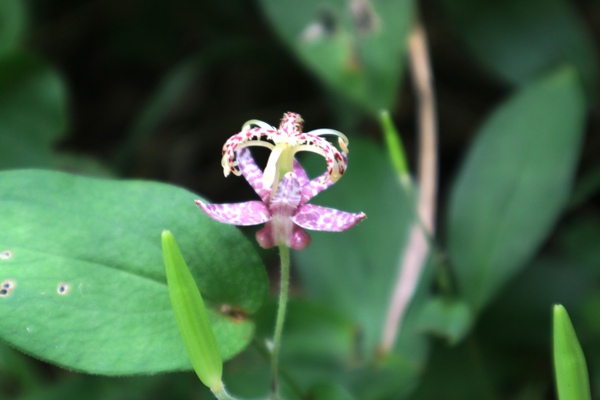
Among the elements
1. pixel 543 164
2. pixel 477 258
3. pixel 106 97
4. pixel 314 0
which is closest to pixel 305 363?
pixel 477 258

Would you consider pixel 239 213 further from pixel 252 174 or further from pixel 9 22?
pixel 9 22

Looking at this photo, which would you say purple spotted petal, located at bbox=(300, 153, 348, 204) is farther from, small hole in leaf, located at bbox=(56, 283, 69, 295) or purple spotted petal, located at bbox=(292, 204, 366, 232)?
small hole in leaf, located at bbox=(56, 283, 69, 295)

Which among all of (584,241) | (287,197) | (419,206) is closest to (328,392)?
(287,197)

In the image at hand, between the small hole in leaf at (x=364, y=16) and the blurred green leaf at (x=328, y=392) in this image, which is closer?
the blurred green leaf at (x=328, y=392)

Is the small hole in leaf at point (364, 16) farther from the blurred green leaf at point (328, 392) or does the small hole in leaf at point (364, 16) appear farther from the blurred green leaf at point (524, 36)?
the blurred green leaf at point (328, 392)

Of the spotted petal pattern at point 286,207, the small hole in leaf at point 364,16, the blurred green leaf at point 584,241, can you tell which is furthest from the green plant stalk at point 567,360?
the small hole in leaf at point 364,16

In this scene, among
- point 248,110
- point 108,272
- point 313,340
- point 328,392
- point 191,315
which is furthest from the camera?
point 248,110

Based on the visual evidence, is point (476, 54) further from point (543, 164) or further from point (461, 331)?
point (461, 331)

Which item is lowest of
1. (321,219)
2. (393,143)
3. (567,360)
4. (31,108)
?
(567,360)
